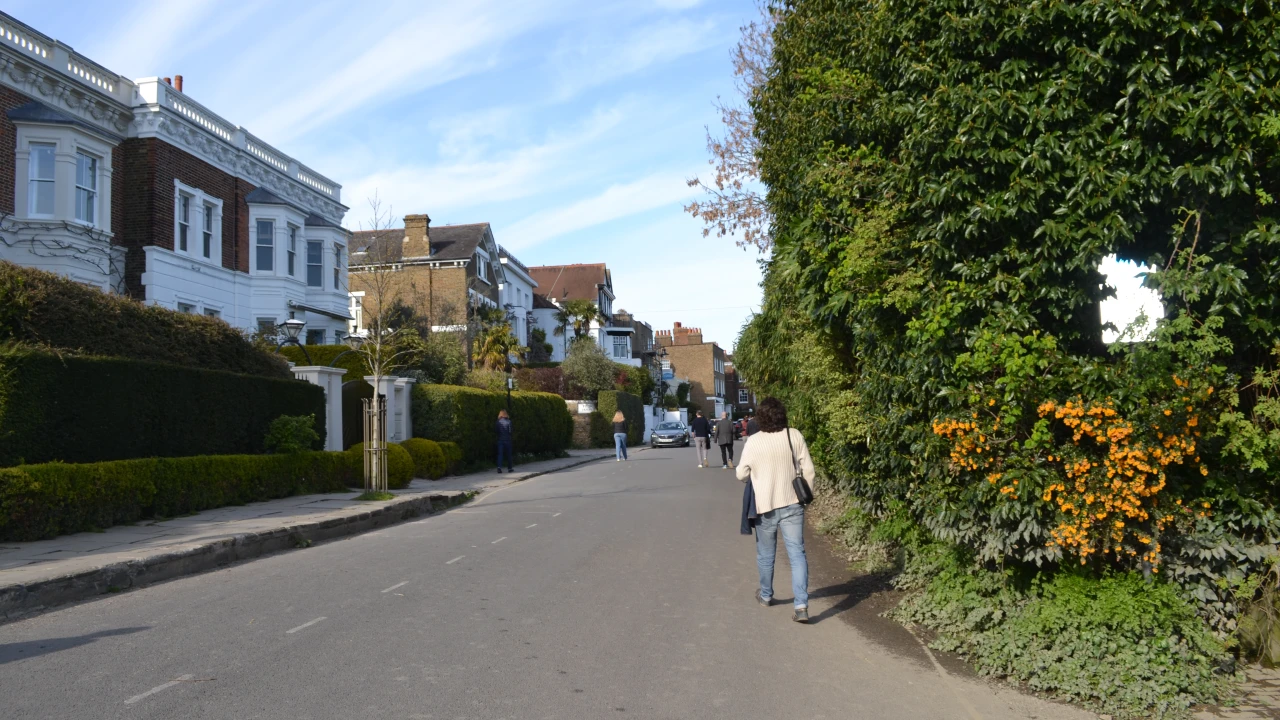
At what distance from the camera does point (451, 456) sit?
85.5ft

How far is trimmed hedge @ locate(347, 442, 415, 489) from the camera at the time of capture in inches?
800

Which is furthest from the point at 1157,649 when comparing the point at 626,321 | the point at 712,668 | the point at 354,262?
the point at 626,321

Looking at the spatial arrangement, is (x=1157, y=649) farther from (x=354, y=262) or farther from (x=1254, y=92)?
(x=354, y=262)

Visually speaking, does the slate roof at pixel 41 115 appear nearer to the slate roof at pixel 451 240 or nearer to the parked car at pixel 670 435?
the slate roof at pixel 451 240

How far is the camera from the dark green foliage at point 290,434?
Answer: 18156mm

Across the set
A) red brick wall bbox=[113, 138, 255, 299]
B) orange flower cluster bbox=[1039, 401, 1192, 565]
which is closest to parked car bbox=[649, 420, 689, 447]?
red brick wall bbox=[113, 138, 255, 299]

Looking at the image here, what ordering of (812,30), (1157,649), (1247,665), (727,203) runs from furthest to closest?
(727,203), (812,30), (1247,665), (1157,649)

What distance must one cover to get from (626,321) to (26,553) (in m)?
76.1

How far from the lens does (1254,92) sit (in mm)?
5605

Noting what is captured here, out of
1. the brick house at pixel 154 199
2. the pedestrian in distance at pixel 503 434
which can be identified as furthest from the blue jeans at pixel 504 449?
the brick house at pixel 154 199

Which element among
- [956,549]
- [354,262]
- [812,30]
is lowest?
[956,549]

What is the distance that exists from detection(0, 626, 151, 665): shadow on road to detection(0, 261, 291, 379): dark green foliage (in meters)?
6.70

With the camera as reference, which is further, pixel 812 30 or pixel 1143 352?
pixel 812 30

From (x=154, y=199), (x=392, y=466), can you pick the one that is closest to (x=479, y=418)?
(x=392, y=466)
